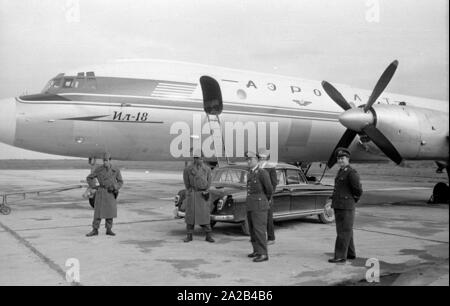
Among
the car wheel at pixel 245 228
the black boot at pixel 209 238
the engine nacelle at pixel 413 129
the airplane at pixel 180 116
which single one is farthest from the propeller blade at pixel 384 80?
the black boot at pixel 209 238

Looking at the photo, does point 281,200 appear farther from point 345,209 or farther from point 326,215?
point 345,209

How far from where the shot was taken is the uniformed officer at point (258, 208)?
24.6ft

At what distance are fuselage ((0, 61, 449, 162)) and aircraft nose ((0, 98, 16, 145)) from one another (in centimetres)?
3

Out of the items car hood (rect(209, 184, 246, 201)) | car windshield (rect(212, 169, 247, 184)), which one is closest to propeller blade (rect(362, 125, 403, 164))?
car windshield (rect(212, 169, 247, 184))

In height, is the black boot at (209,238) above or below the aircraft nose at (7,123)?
below

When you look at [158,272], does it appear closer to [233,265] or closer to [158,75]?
[233,265]

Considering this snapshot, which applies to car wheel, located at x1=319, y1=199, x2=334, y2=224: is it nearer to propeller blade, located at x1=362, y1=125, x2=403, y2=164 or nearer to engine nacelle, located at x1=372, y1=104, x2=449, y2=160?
propeller blade, located at x1=362, y1=125, x2=403, y2=164

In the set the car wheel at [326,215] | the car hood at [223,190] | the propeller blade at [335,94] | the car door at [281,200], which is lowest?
the car wheel at [326,215]

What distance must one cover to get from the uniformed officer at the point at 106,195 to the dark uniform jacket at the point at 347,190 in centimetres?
494

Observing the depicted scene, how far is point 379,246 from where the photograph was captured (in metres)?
8.71

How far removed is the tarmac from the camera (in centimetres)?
629

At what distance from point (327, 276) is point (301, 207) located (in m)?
4.56

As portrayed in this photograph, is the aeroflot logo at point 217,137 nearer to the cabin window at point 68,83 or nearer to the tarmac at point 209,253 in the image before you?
the tarmac at point 209,253
